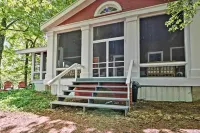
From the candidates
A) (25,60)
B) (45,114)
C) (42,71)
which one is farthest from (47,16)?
A: (45,114)

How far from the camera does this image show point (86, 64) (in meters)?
8.07

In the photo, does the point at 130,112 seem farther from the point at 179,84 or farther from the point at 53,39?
the point at 53,39

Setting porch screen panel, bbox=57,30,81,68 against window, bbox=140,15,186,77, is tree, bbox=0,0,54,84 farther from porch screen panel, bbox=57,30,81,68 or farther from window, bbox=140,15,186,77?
window, bbox=140,15,186,77

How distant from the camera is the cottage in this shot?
6.10 meters

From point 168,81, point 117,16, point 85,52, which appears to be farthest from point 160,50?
point 85,52

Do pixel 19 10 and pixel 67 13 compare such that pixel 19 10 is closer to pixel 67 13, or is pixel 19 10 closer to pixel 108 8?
pixel 67 13

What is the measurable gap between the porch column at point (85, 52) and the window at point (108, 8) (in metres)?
0.97

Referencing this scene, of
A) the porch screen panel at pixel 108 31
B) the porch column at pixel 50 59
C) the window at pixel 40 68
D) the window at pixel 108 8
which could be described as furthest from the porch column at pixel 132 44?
the window at pixel 40 68

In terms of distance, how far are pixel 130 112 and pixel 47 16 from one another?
39.6 ft

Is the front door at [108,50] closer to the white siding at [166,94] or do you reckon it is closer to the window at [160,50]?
the window at [160,50]

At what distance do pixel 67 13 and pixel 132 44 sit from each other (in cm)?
405

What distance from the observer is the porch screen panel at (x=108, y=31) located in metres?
7.62

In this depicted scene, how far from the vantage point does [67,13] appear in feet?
28.6

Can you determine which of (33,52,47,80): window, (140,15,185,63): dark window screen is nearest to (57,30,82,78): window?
(33,52,47,80): window
